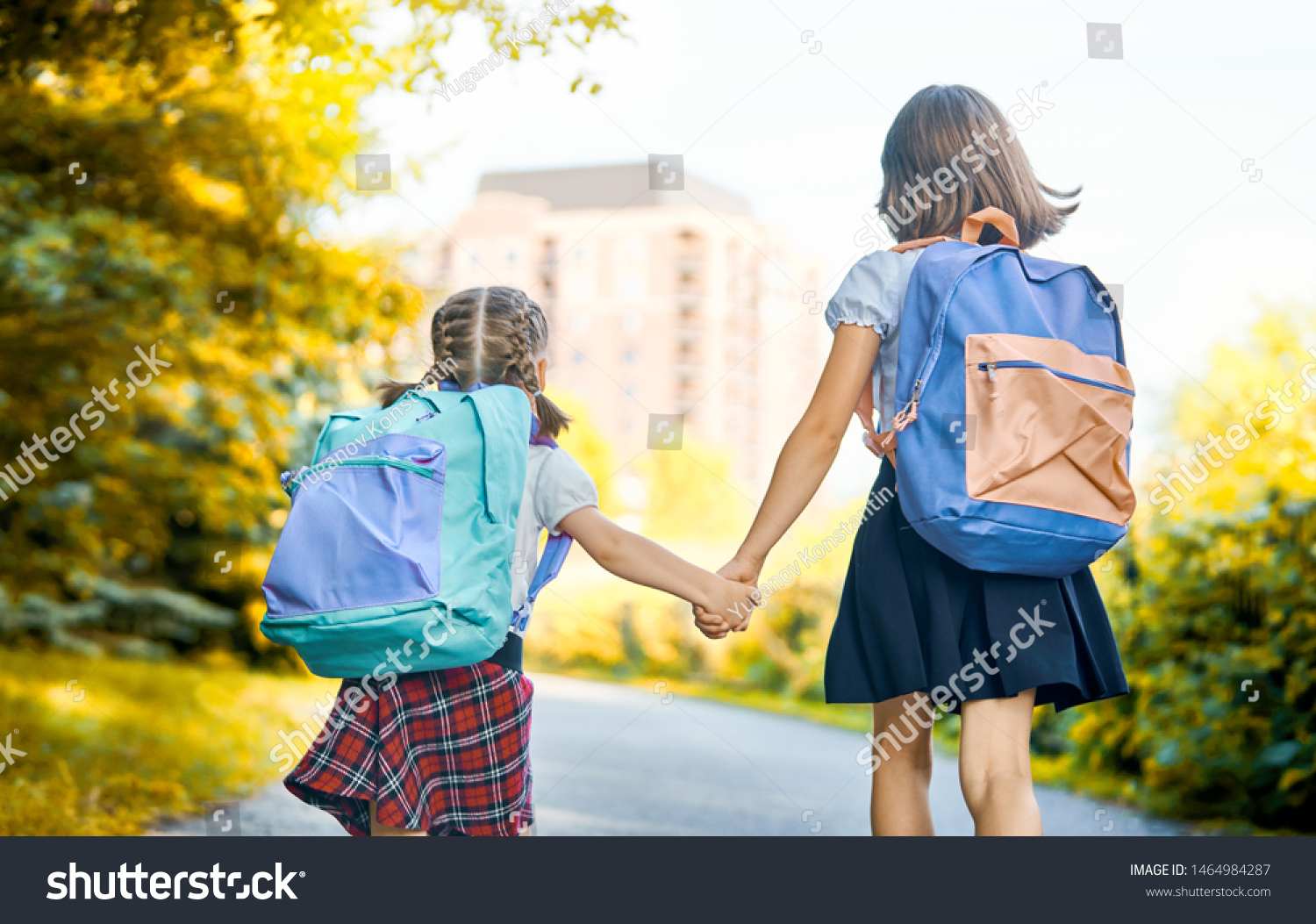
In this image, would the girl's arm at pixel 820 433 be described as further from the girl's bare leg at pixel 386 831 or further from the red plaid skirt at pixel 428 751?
the girl's bare leg at pixel 386 831

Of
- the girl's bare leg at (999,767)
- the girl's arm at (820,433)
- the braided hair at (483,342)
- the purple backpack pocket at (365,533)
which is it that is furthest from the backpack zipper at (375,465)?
the girl's bare leg at (999,767)

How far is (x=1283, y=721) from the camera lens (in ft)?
12.7

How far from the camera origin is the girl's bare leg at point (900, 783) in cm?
204

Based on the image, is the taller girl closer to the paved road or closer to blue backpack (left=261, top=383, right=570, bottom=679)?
blue backpack (left=261, top=383, right=570, bottom=679)

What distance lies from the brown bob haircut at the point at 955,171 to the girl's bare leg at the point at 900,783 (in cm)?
94

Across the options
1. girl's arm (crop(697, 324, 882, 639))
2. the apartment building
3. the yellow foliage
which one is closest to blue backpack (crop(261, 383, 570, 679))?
girl's arm (crop(697, 324, 882, 639))

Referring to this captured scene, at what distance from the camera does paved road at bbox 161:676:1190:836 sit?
4370mm

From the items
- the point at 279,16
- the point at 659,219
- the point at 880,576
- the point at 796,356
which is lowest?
the point at 880,576

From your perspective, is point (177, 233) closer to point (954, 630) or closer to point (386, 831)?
point (386, 831)

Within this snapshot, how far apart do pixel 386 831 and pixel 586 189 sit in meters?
64.7

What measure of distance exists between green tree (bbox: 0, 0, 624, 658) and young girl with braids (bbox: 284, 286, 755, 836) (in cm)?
112
